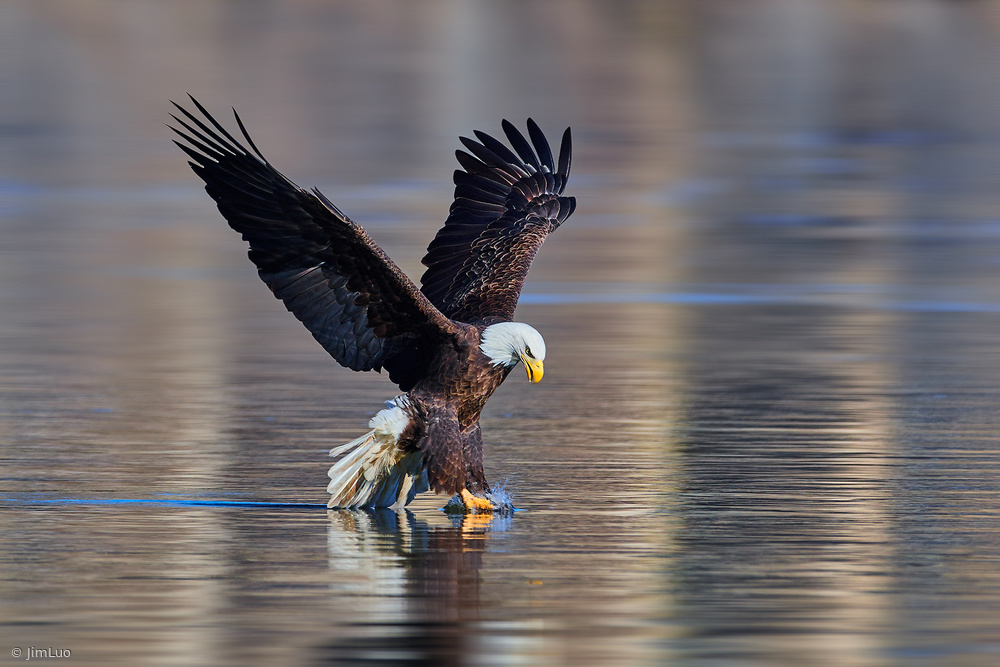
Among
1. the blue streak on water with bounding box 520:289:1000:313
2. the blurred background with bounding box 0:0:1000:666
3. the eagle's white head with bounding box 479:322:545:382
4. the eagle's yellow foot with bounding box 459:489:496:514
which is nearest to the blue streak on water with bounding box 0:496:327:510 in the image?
the blurred background with bounding box 0:0:1000:666

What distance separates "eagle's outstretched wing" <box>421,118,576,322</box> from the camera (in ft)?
31.7

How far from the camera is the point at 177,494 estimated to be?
8.66m

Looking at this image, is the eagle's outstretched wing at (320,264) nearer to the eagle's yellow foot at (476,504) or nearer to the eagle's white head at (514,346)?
the eagle's white head at (514,346)

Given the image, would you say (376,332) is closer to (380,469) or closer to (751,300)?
(380,469)

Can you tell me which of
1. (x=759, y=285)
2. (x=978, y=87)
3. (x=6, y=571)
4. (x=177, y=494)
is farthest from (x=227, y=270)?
(x=978, y=87)

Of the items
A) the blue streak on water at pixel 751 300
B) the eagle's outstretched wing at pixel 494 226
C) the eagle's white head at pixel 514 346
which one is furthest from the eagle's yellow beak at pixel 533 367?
the blue streak on water at pixel 751 300

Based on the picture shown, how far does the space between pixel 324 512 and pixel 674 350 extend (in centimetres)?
586

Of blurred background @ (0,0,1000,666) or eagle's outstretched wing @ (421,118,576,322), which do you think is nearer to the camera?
blurred background @ (0,0,1000,666)

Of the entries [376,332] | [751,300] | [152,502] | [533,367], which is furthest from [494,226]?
[751,300]

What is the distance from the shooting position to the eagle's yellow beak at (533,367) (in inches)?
335

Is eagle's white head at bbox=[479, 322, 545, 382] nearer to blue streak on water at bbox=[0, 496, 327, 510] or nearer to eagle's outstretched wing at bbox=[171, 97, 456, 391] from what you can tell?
eagle's outstretched wing at bbox=[171, 97, 456, 391]

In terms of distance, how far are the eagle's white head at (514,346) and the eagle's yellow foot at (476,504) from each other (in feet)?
1.66

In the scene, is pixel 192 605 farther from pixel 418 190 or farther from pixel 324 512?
pixel 418 190

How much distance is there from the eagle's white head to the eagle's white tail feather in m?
0.41
